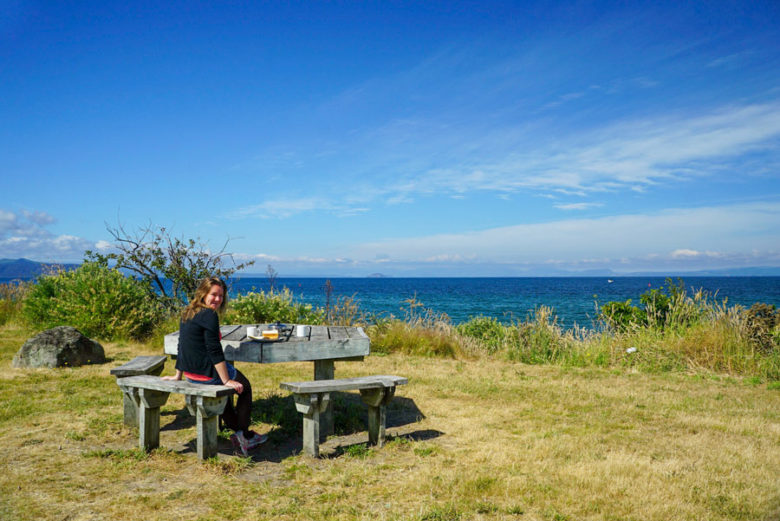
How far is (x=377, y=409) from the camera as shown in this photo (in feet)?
15.4

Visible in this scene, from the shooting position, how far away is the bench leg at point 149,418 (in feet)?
14.1

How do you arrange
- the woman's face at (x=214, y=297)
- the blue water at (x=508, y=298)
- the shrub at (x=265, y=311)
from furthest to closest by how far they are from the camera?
1. the blue water at (x=508, y=298)
2. the shrub at (x=265, y=311)
3. the woman's face at (x=214, y=297)

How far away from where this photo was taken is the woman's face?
14.6ft

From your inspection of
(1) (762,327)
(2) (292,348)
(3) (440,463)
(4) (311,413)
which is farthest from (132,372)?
(1) (762,327)

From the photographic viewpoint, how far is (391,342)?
981 centimetres

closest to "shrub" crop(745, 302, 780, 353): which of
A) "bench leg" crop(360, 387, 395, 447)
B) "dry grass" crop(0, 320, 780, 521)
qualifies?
"dry grass" crop(0, 320, 780, 521)

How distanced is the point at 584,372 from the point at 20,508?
7.27 m

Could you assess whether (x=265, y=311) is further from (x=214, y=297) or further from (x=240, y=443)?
(x=240, y=443)

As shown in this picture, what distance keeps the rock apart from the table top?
151 inches

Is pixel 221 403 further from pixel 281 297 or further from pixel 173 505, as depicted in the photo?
pixel 281 297

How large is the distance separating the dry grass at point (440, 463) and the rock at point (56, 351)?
83cm

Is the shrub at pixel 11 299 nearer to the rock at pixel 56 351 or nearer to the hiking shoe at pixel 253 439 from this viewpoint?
the rock at pixel 56 351

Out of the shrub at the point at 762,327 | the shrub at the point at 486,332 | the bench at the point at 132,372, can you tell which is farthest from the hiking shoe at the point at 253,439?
the shrub at the point at 762,327

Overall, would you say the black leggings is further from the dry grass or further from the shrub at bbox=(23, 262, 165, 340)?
the shrub at bbox=(23, 262, 165, 340)
